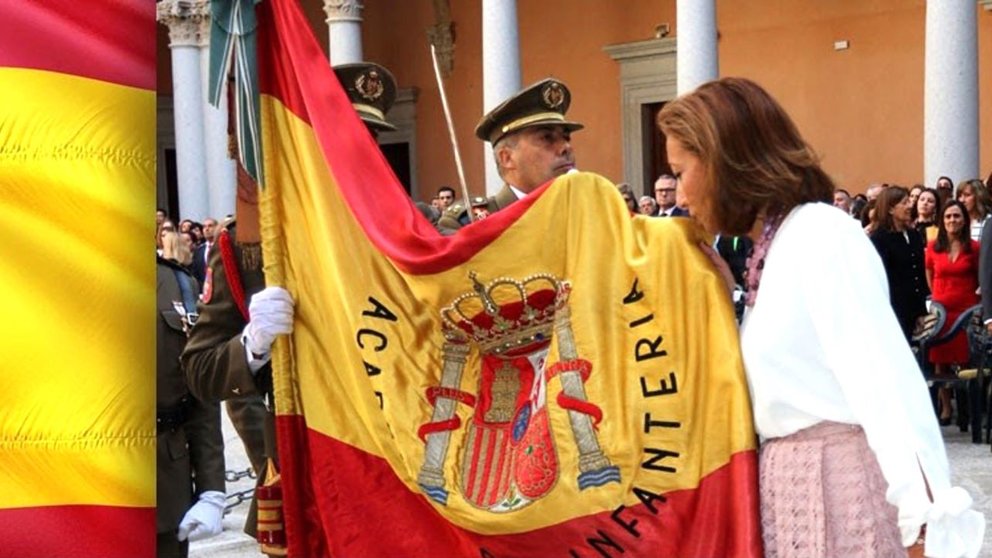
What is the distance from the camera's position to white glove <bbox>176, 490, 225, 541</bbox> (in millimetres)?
4070

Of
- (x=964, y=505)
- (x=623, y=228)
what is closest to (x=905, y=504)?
(x=964, y=505)

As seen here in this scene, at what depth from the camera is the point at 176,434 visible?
4160 mm

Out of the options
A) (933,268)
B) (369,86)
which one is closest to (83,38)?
(369,86)

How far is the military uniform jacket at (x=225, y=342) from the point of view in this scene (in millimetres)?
3750

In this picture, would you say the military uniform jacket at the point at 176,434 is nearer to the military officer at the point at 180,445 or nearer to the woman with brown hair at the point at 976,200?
the military officer at the point at 180,445

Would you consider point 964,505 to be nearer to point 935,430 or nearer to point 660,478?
point 935,430

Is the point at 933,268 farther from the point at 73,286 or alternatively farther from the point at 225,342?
the point at 73,286

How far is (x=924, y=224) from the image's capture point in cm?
1138

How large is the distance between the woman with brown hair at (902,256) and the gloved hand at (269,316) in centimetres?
723

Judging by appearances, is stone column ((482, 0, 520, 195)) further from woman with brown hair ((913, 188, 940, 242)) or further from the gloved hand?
the gloved hand

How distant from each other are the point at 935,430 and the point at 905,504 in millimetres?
156

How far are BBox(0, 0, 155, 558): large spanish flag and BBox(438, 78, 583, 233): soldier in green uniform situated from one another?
1453 mm

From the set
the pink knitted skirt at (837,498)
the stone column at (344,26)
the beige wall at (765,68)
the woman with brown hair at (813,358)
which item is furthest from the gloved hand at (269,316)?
the stone column at (344,26)

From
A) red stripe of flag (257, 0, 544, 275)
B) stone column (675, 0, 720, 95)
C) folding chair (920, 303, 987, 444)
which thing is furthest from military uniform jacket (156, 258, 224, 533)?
stone column (675, 0, 720, 95)
